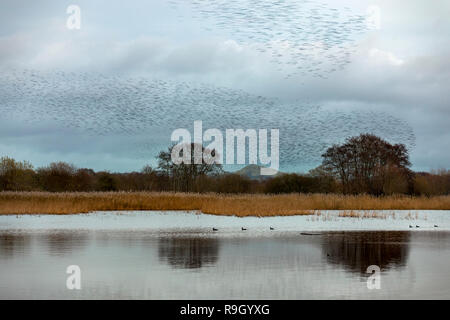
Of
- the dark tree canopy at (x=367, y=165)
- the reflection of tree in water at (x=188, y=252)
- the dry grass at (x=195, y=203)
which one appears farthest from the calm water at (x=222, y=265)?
the dark tree canopy at (x=367, y=165)

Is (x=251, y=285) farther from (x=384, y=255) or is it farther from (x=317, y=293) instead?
(x=384, y=255)

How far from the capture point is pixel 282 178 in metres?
53.4

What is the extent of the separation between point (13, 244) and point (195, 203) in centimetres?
1823

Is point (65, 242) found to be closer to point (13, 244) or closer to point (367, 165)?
point (13, 244)

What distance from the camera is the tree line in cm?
4425

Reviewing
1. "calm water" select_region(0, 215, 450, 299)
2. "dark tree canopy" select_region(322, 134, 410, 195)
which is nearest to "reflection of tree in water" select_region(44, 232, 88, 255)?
"calm water" select_region(0, 215, 450, 299)

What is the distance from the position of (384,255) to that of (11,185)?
46.8 m

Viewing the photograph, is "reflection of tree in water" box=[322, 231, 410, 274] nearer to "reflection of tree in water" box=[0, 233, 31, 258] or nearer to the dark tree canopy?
"reflection of tree in water" box=[0, 233, 31, 258]

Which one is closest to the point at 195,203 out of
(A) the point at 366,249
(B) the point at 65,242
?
(B) the point at 65,242

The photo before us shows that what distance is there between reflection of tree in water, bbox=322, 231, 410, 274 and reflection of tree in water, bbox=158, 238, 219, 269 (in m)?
2.56

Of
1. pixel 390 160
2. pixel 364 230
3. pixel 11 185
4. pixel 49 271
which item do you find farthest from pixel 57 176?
pixel 49 271

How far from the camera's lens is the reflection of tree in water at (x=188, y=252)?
419 inches

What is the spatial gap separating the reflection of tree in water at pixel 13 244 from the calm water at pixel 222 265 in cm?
2

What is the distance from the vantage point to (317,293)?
25.4ft
